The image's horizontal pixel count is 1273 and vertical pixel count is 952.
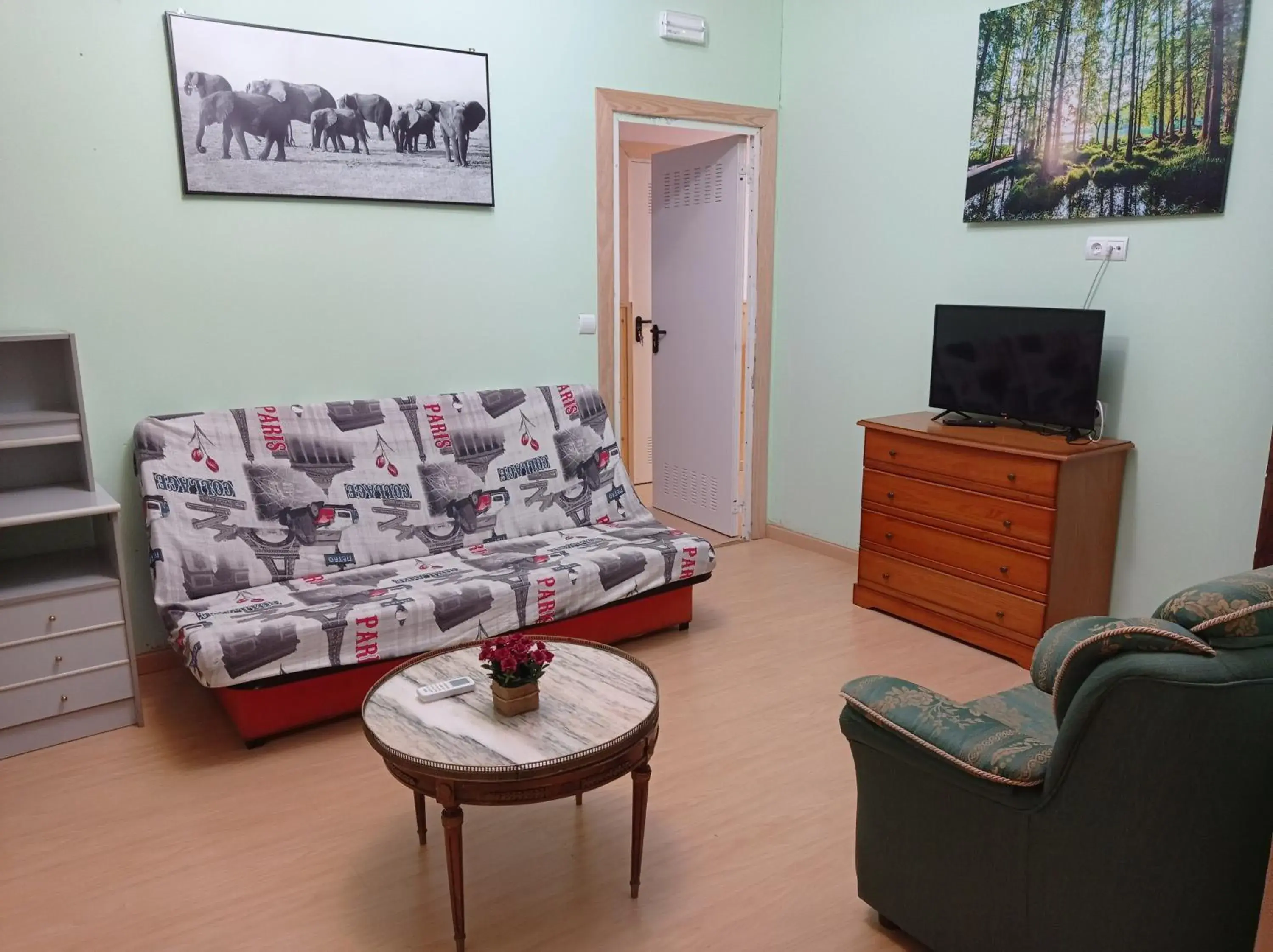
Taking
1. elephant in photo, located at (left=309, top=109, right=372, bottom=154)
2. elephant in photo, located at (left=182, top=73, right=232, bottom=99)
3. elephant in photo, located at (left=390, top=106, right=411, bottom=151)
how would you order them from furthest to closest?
1. elephant in photo, located at (left=390, top=106, right=411, bottom=151)
2. elephant in photo, located at (left=309, top=109, right=372, bottom=154)
3. elephant in photo, located at (left=182, top=73, right=232, bottom=99)

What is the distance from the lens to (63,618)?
109 inches

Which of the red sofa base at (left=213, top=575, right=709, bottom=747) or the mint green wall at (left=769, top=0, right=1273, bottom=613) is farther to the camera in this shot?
the mint green wall at (left=769, top=0, right=1273, bottom=613)

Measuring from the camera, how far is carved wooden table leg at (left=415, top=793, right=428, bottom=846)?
2.27 m

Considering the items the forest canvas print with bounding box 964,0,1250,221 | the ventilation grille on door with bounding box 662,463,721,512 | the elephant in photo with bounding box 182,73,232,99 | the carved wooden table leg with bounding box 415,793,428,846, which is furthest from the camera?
the ventilation grille on door with bounding box 662,463,721,512

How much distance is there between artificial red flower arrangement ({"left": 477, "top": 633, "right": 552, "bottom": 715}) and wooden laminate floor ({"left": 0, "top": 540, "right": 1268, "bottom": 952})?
0.49 m

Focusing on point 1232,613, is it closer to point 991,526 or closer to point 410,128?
point 991,526

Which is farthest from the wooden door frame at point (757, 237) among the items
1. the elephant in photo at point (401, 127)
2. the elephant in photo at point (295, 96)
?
the elephant in photo at point (295, 96)

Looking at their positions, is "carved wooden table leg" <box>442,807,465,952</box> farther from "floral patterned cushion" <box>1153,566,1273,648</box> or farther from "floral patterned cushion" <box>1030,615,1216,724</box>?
"floral patterned cushion" <box>1153,566,1273,648</box>

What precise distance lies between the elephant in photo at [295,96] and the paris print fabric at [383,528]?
105 cm

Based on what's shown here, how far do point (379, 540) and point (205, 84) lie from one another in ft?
5.56

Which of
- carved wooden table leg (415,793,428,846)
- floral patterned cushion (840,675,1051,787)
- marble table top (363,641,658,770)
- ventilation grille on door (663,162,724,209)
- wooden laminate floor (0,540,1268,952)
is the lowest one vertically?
wooden laminate floor (0,540,1268,952)

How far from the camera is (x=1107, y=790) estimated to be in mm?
1538

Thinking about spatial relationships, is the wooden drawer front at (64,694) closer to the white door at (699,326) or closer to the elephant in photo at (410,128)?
the elephant in photo at (410,128)

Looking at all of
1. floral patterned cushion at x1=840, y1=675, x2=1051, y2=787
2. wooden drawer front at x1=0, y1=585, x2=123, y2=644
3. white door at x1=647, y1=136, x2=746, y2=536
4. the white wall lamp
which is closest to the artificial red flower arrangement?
floral patterned cushion at x1=840, y1=675, x2=1051, y2=787
